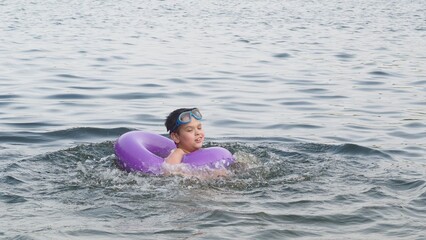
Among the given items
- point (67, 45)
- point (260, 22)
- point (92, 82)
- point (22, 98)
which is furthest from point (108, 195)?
point (260, 22)

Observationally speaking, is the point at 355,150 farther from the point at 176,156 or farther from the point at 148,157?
the point at 148,157

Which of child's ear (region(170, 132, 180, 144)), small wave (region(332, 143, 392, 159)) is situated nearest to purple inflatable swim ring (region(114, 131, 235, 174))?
child's ear (region(170, 132, 180, 144))

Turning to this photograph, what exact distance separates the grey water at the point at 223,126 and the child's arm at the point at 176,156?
Answer: 1.10 feet

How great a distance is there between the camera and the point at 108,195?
7.29 m

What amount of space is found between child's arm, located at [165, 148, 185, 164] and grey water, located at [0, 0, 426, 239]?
33 centimetres

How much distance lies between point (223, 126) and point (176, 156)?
3091 millimetres

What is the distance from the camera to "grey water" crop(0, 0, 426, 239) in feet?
21.9

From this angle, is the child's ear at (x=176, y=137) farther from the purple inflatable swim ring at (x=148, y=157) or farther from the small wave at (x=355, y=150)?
the small wave at (x=355, y=150)

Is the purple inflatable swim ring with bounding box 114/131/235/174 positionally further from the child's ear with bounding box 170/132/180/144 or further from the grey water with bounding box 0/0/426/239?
the child's ear with bounding box 170/132/180/144

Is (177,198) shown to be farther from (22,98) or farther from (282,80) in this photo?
(282,80)

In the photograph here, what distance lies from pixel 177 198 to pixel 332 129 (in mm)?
4307

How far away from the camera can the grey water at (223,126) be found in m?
6.68

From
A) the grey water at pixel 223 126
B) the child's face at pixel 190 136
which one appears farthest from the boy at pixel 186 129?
the grey water at pixel 223 126

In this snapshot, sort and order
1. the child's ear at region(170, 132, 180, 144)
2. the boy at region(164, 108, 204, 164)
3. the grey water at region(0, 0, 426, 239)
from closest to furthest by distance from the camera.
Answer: the grey water at region(0, 0, 426, 239) < the boy at region(164, 108, 204, 164) < the child's ear at region(170, 132, 180, 144)
